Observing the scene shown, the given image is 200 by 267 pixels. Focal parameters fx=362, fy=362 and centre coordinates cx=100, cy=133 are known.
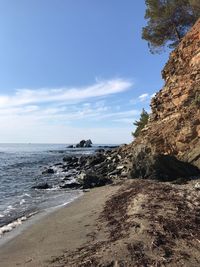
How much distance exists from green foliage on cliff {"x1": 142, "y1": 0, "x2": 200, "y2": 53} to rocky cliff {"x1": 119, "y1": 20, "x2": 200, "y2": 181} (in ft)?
24.4

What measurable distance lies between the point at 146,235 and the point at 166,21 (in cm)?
3414

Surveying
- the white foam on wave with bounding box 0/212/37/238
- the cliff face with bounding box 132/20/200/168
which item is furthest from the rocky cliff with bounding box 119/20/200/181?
the white foam on wave with bounding box 0/212/37/238

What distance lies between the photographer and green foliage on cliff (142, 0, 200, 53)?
3759 centimetres

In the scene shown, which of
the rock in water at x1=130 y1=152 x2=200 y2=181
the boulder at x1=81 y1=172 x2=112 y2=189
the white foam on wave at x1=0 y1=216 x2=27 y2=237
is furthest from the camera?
the boulder at x1=81 y1=172 x2=112 y2=189

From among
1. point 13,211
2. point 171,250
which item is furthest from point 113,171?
point 171,250

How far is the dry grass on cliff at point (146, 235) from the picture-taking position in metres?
6.94

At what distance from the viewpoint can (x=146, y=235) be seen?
27.4 ft

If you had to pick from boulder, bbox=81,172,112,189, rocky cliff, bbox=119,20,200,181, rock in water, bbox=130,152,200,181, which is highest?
rocky cliff, bbox=119,20,200,181

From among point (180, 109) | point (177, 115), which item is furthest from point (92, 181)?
point (180, 109)

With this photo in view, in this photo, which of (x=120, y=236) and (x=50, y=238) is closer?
(x=120, y=236)

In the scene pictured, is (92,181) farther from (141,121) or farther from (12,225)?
(141,121)

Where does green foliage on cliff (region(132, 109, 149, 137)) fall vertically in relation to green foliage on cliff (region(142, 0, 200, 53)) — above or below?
below

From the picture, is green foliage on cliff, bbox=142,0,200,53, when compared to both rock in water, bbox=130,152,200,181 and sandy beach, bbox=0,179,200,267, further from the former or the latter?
sandy beach, bbox=0,179,200,267

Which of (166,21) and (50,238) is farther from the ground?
(166,21)
